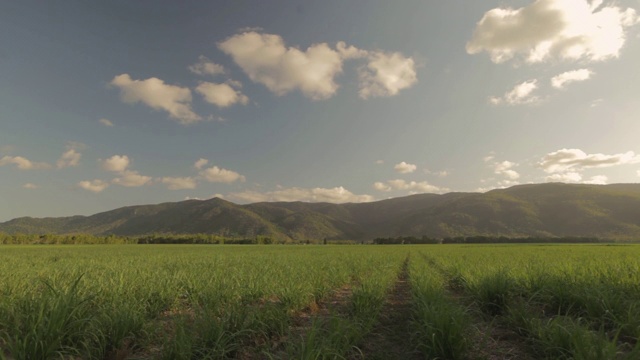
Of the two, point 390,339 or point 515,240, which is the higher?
point 390,339

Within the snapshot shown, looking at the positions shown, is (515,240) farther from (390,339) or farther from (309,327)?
(309,327)

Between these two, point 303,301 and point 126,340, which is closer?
→ point 126,340

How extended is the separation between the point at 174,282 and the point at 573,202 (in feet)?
735

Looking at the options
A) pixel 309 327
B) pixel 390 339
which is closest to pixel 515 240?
pixel 390 339

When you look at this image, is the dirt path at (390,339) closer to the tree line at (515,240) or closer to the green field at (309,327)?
the green field at (309,327)

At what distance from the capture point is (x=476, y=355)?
425 centimetres

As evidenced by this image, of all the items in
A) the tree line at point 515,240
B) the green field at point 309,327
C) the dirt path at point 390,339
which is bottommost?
the tree line at point 515,240

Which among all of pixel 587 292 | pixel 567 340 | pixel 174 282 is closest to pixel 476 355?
pixel 567 340

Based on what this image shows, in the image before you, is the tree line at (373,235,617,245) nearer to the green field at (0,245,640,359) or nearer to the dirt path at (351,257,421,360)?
the dirt path at (351,257,421,360)

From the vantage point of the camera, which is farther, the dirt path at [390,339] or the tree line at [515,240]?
the tree line at [515,240]

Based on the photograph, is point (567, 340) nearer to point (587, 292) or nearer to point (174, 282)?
point (587, 292)

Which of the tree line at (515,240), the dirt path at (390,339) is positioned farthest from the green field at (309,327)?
the tree line at (515,240)

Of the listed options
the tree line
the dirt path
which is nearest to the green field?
the dirt path

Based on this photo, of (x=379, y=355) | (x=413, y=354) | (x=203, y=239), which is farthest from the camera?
(x=203, y=239)
